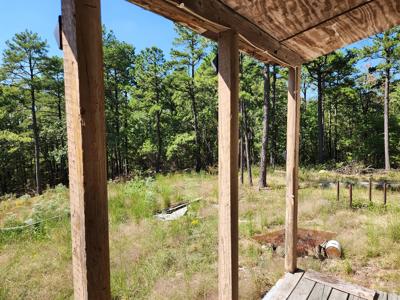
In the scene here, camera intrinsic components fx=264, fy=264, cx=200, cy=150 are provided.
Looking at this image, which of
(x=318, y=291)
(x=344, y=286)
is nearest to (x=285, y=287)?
(x=318, y=291)

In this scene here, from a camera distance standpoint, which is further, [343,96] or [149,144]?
[343,96]

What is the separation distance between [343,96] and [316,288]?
20.8m

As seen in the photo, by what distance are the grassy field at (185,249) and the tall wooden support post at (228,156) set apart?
1.61 metres

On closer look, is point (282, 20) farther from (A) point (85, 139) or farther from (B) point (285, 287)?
(B) point (285, 287)

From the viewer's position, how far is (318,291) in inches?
103

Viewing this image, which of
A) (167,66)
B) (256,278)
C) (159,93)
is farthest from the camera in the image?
(159,93)

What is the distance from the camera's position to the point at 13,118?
1720 cm

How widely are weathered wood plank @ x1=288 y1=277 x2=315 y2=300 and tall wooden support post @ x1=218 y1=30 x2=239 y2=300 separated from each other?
1.10 metres

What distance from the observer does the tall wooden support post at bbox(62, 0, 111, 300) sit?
2.93 feet

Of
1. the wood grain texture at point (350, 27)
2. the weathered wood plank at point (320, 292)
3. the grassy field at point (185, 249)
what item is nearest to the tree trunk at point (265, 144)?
the grassy field at point (185, 249)

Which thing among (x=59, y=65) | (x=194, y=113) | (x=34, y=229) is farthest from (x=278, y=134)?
(x=34, y=229)

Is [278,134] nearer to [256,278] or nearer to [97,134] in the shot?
[256,278]

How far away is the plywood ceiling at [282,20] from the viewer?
4.90ft

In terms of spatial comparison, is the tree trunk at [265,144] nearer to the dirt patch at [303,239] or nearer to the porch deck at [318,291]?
the dirt patch at [303,239]
